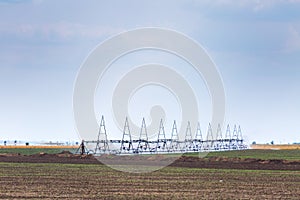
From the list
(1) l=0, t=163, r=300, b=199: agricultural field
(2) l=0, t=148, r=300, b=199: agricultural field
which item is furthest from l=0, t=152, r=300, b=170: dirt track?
(1) l=0, t=163, r=300, b=199: agricultural field

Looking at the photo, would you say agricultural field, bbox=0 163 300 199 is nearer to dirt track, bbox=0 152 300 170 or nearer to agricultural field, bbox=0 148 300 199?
agricultural field, bbox=0 148 300 199

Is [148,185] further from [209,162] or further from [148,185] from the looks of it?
[209,162]

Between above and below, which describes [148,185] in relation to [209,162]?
below

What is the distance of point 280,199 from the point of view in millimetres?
47500

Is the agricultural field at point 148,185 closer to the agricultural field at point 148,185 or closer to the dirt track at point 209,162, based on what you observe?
the agricultural field at point 148,185

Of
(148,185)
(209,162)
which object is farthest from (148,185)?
(209,162)

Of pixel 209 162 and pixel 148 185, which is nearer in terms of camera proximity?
pixel 148 185

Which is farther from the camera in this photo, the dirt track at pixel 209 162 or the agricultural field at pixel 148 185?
the dirt track at pixel 209 162

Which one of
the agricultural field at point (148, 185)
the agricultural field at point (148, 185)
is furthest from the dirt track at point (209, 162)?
the agricultural field at point (148, 185)

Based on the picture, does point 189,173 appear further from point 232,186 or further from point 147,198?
point 147,198

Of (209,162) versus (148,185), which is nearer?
(148,185)

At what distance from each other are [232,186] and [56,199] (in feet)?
52.5

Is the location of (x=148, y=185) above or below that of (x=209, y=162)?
below

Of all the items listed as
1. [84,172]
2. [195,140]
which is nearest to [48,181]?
[84,172]
